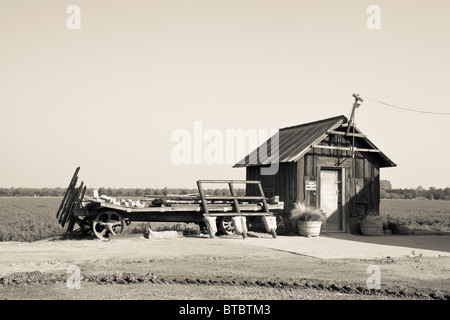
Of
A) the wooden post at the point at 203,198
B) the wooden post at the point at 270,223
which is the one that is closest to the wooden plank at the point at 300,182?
the wooden post at the point at 270,223

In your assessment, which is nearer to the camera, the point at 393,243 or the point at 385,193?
the point at 393,243

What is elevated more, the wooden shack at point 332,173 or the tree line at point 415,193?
the wooden shack at point 332,173

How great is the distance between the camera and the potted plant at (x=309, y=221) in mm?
16859

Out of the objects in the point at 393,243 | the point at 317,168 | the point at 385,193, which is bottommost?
the point at 385,193

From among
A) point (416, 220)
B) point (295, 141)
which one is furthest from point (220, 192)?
point (295, 141)

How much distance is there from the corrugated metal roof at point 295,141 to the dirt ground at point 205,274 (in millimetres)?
6316

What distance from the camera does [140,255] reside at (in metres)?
11.5

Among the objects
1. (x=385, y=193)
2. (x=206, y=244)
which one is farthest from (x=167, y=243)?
(x=385, y=193)

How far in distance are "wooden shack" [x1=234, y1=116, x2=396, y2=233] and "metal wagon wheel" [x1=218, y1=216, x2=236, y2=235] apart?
258 cm

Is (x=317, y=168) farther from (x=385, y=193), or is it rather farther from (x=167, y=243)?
(x=385, y=193)

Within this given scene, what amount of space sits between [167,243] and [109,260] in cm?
366

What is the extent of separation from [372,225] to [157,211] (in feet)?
27.8
